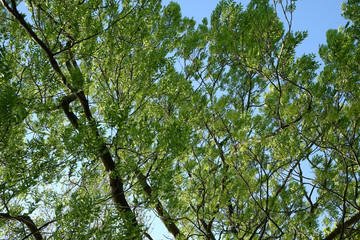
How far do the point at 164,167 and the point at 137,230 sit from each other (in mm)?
533

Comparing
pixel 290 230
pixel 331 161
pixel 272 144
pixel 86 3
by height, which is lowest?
pixel 290 230

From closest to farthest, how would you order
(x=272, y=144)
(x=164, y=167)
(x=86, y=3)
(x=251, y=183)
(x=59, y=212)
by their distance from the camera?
1. (x=59, y=212)
2. (x=164, y=167)
3. (x=86, y=3)
4. (x=272, y=144)
5. (x=251, y=183)

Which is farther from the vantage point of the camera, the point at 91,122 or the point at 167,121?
the point at 167,121

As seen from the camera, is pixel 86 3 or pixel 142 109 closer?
pixel 86 3

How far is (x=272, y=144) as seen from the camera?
3.46 m

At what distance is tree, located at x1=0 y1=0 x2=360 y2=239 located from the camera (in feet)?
8.66

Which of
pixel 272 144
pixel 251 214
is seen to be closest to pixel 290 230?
pixel 251 214

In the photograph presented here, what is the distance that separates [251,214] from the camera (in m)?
4.14

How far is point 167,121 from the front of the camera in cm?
373

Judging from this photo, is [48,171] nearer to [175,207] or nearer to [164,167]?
[164,167]

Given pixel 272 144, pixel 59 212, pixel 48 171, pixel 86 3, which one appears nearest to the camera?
pixel 59 212

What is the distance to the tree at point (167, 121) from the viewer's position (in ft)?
8.66

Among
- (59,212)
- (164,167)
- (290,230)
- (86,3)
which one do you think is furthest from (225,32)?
(59,212)

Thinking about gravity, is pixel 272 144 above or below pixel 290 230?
above
